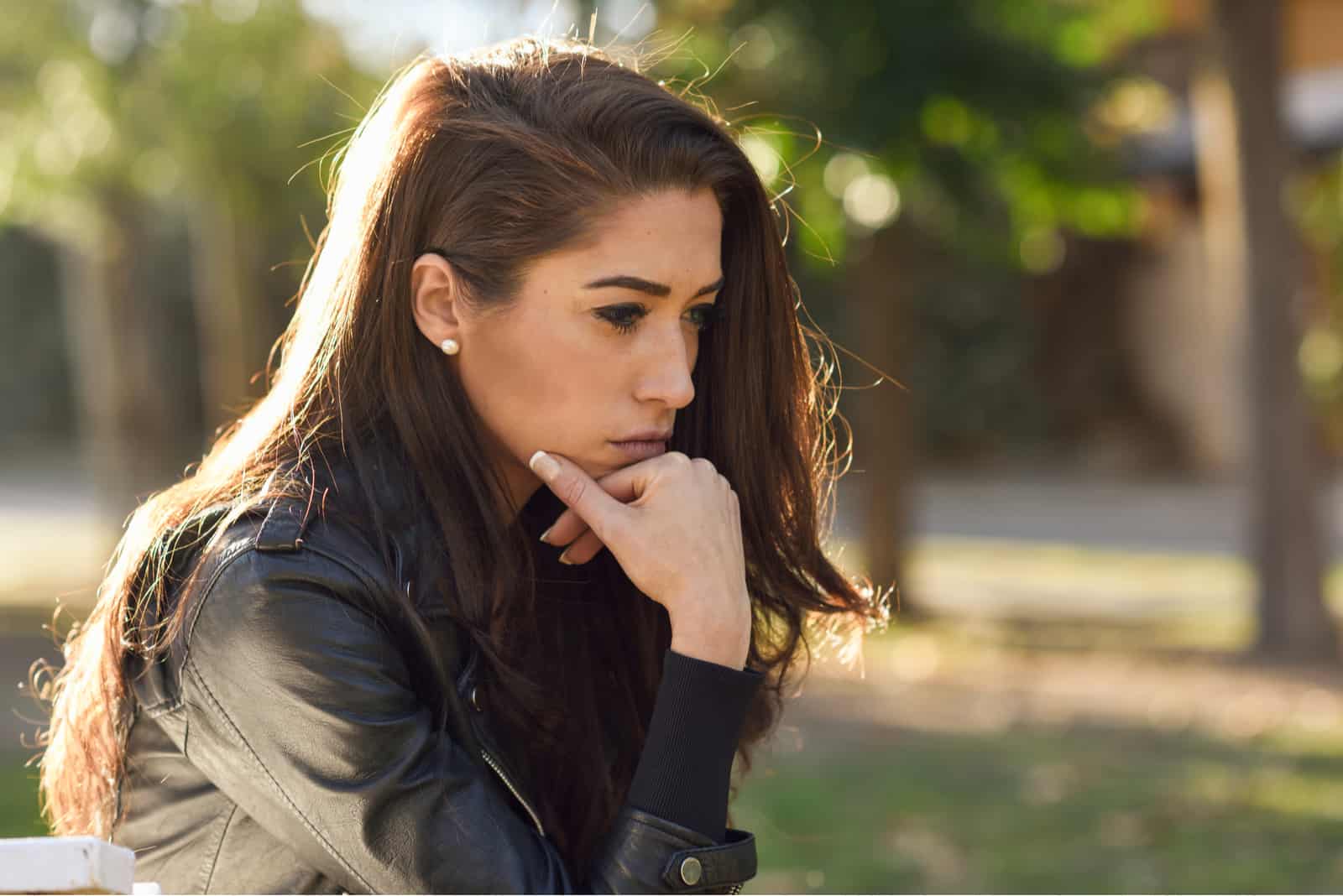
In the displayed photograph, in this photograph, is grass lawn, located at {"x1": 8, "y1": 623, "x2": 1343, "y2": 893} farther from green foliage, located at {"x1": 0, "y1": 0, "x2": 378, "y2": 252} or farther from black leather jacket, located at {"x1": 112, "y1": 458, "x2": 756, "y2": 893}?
green foliage, located at {"x1": 0, "y1": 0, "x2": 378, "y2": 252}

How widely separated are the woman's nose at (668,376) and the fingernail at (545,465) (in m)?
0.15

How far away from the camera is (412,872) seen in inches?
70.9

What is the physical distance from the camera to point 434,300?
2133 millimetres

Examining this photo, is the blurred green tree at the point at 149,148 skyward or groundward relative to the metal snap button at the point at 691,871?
skyward

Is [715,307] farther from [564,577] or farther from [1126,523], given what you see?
[1126,523]

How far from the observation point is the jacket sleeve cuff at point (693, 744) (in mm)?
1891

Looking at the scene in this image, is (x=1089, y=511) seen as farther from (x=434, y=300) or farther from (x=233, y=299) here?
(x=434, y=300)

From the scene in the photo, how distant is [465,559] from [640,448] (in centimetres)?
33

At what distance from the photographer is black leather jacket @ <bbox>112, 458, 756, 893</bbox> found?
5.90 ft

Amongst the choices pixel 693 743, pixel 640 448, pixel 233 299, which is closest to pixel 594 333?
pixel 640 448

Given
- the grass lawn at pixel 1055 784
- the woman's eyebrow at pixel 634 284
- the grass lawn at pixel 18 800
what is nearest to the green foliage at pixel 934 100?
the grass lawn at pixel 1055 784

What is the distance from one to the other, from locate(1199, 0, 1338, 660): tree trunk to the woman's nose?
6.86 metres

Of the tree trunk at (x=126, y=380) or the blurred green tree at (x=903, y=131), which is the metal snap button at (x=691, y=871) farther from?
the tree trunk at (x=126, y=380)

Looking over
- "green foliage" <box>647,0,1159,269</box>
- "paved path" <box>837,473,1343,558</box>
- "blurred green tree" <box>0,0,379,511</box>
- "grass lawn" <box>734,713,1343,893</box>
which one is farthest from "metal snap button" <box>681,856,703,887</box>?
"paved path" <box>837,473,1343,558</box>
